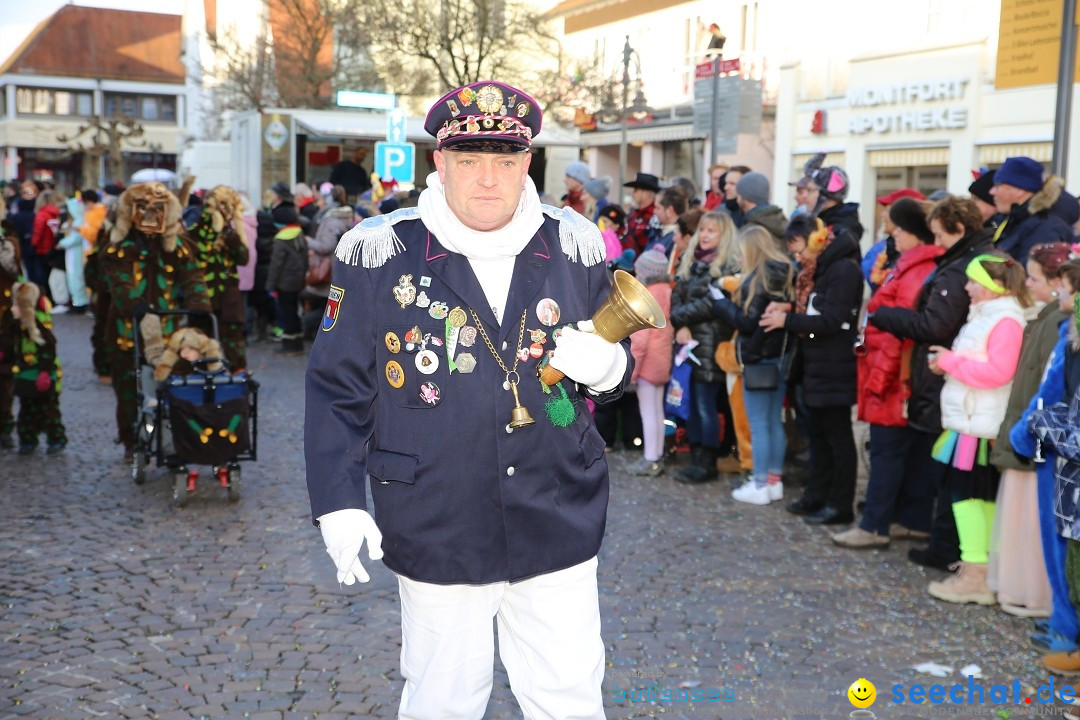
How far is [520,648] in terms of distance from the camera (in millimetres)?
3463

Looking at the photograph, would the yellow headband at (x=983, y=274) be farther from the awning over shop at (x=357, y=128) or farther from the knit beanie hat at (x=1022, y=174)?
the awning over shop at (x=357, y=128)

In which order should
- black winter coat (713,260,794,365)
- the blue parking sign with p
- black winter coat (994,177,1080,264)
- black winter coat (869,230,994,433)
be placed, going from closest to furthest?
black winter coat (869,230,994,433)
black winter coat (994,177,1080,264)
black winter coat (713,260,794,365)
the blue parking sign with p

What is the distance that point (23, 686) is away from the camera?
487 cm

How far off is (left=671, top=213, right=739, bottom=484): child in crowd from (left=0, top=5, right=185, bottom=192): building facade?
6576cm

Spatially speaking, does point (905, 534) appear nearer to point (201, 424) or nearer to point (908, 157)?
point (201, 424)

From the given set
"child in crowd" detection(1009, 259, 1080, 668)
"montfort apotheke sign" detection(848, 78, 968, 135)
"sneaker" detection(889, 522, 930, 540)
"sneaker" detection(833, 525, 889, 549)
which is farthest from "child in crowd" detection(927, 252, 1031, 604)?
"montfort apotheke sign" detection(848, 78, 968, 135)

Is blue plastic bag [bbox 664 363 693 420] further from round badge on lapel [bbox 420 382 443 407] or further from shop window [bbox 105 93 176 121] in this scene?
shop window [bbox 105 93 176 121]

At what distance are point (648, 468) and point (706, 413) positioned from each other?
2.13ft

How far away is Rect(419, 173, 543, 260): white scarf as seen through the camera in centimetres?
336

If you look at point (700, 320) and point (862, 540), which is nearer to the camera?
point (862, 540)

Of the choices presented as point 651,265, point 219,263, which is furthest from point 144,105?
point 651,265

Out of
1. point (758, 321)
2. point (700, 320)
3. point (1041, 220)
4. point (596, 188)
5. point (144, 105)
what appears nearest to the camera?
point (1041, 220)

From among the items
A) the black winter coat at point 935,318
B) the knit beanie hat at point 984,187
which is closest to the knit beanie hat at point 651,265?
the knit beanie hat at point 984,187

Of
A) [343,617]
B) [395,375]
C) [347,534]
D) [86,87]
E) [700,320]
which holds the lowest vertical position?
[343,617]
